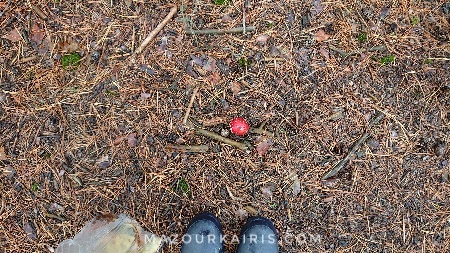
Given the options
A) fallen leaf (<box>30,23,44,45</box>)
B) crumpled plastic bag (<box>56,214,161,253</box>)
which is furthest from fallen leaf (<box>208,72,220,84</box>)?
fallen leaf (<box>30,23,44,45</box>)

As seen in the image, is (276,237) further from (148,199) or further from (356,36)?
(356,36)

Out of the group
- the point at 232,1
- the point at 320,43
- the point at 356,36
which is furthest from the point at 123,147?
the point at 356,36

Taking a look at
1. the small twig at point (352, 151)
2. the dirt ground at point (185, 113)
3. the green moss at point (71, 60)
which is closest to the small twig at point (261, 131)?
the dirt ground at point (185, 113)

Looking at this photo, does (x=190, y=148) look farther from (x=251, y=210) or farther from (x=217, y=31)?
(x=217, y=31)

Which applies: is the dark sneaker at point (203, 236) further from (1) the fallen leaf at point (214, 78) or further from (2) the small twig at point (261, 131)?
(1) the fallen leaf at point (214, 78)

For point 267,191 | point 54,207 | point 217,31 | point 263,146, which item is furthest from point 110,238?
point 217,31
